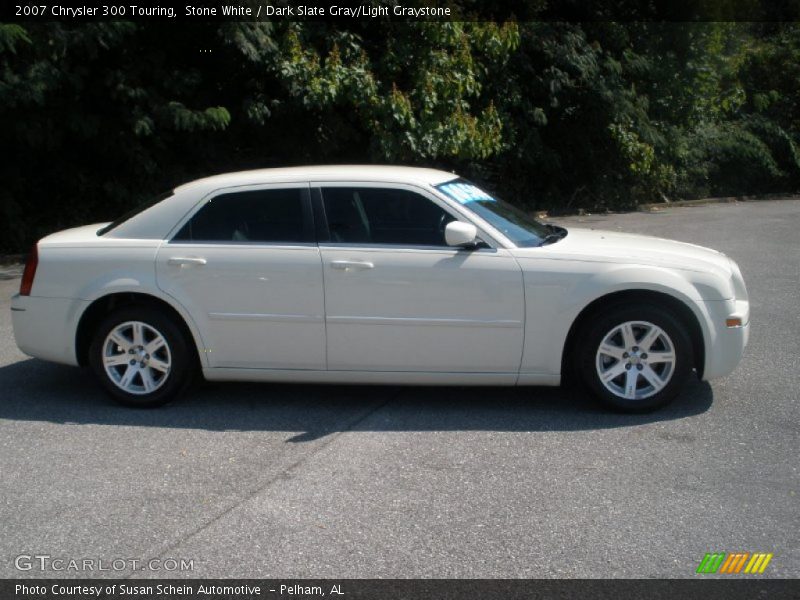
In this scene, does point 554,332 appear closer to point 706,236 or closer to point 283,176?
point 283,176

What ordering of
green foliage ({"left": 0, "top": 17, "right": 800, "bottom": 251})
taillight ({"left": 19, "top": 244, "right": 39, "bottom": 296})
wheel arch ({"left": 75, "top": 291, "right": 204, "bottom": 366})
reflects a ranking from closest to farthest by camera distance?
wheel arch ({"left": 75, "top": 291, "right": 204, "bottom": 366}), taillight ({"left": 19, "top": 244, "right": 39, "bottom": 296}), green foliage ({"left": 0, "top": 17, "right": 800, "bottom": 251})

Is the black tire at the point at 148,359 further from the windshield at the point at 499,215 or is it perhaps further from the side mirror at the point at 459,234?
the windshield at the point at 499,215

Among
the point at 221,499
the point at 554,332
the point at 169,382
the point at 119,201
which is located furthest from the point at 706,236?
the point at 221,499

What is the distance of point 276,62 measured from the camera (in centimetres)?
1358

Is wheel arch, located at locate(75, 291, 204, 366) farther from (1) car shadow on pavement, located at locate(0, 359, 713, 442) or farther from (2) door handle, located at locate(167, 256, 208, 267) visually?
(1) car shadow on pavement, located at locate(0, 359, 713, 442)

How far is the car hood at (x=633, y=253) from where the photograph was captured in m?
6.04

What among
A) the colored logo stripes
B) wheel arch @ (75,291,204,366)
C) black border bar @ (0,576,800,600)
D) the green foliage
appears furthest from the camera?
the green foliage

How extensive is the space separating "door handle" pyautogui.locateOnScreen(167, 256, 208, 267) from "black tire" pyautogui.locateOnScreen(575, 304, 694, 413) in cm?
251

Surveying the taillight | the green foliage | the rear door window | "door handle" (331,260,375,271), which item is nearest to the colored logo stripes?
"door handle" (331,260,375,271)

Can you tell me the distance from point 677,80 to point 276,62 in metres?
10.4

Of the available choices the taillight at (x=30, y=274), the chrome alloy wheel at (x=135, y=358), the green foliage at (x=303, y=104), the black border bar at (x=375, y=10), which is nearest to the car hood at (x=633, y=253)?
the chrome alloy wheel at (x=135, y=358)

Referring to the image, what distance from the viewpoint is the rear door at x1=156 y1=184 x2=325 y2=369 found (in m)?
6.12

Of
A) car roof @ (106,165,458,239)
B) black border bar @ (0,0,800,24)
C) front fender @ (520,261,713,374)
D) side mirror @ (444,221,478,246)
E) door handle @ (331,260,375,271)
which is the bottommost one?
front fender @ (520,261,713,374)

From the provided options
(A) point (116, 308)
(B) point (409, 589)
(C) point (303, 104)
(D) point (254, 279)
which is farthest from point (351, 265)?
(C) point (303, 104)
